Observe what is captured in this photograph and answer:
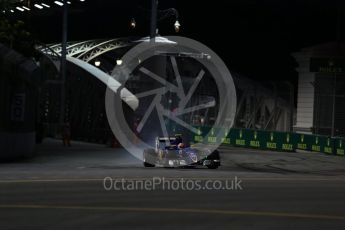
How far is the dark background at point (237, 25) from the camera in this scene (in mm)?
60688

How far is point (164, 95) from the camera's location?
4031cm

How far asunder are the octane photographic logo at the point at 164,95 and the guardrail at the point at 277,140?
0.48 metres

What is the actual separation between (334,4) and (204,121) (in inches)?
598

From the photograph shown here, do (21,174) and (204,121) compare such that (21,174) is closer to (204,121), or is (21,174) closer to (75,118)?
(75,118)

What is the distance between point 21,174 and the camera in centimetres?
1828

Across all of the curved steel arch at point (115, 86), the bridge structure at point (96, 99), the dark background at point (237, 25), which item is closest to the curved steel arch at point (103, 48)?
the bridge structure at point (96, 99)

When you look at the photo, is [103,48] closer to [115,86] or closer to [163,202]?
[115,86]

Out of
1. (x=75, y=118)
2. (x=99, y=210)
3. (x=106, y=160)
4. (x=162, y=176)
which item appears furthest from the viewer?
(x=75, y=118)

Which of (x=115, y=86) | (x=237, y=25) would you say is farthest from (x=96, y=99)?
(x=237, y=25)

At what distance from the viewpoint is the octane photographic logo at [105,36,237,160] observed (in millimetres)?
35487

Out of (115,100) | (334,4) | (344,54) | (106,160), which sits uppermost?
(334,4)

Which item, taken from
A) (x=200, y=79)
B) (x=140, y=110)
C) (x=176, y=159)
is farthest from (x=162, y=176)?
(x=200, y=79)

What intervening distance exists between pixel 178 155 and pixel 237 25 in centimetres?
5416

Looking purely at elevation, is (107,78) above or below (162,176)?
above
